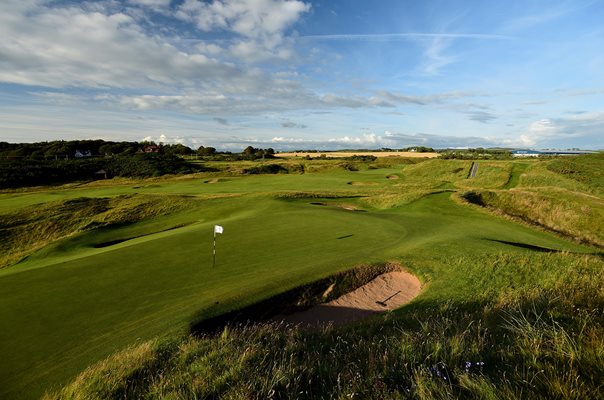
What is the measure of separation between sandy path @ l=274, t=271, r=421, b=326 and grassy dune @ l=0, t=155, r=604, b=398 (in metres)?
0.73

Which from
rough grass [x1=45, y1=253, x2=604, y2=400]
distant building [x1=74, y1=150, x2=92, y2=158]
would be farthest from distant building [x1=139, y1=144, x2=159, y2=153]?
rough grass [x1=45, y1=253, x2=604, y2=400]

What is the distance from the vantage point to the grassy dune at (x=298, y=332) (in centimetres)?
365

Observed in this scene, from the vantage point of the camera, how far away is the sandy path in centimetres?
951

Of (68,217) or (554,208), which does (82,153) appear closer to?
(68,217)

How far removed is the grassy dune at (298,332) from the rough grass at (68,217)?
3.16ft

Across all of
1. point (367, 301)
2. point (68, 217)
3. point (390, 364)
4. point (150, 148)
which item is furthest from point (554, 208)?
point (150, 148)

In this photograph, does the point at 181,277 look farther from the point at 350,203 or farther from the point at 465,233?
the point at 350,203

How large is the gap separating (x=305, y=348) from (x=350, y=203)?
2638 cm

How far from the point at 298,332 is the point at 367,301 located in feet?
16.0

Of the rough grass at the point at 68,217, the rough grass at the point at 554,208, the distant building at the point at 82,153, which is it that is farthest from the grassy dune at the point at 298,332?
the distant building at the point at 82,153

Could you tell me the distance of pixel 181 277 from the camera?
10.5m

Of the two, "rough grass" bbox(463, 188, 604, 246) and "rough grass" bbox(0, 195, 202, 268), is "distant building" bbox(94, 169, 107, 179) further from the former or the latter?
"rough grass" bbox(463, 188, 604, 246)

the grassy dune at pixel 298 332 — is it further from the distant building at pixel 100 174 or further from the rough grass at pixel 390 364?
the distant building at pixel 100 174

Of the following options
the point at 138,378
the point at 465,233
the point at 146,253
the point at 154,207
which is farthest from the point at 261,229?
the point at 154,207
